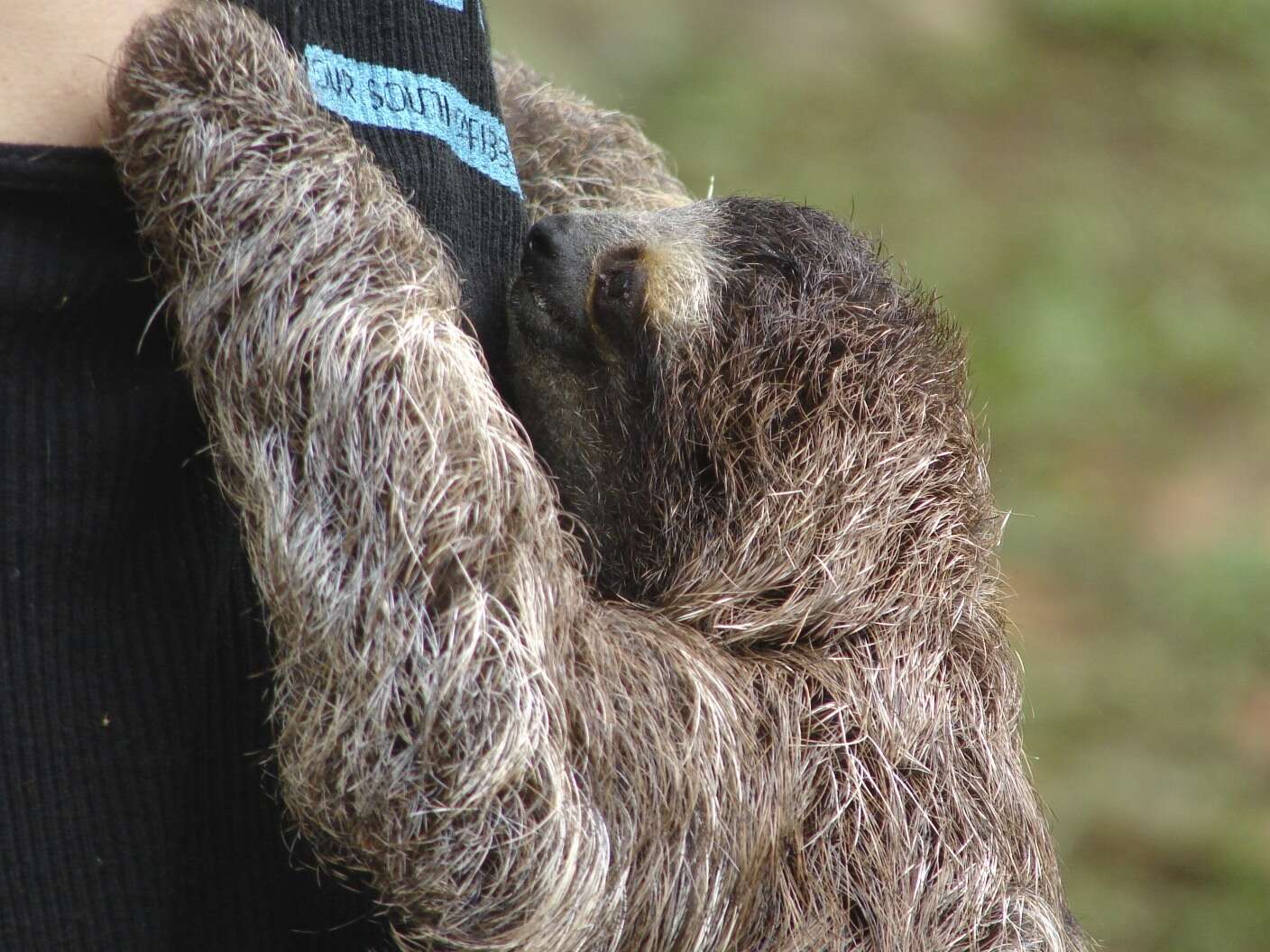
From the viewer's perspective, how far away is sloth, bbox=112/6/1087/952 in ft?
6.40

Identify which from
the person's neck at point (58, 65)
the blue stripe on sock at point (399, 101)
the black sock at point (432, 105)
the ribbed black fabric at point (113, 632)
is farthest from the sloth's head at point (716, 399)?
the person's neck at point (58, 65)

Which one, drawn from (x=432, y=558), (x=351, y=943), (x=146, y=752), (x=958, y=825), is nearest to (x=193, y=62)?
(x=432, y=558)

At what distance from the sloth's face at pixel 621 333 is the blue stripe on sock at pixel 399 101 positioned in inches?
11.1

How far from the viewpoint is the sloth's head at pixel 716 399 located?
2.52 meters

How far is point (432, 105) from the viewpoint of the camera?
2.22 metres

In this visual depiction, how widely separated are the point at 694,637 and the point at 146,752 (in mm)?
938

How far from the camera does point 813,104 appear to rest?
9195mm

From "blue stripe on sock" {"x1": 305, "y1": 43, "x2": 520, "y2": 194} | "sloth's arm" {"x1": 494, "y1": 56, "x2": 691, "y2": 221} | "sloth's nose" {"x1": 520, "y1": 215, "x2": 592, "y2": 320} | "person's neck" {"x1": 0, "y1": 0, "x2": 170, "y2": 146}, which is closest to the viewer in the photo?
"person's neck" {"x1": 0, "y1": 0, "x2": 170, "y2": 146}

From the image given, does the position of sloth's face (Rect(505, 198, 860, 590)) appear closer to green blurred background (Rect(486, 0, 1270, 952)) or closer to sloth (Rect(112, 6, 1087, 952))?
sloth (Rect(112, 6, 1087, 952))

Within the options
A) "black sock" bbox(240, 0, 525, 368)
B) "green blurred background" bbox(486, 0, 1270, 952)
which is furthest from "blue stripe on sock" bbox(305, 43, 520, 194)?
"green blurred background" bbox(486, 0, 1270, 952)

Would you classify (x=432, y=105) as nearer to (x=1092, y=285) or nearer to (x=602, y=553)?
(x=602, y=553)

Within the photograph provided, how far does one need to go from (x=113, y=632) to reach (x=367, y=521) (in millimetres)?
381

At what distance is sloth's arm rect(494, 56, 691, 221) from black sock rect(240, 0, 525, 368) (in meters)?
0.94

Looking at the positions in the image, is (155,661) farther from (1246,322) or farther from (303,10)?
(1246,322)
